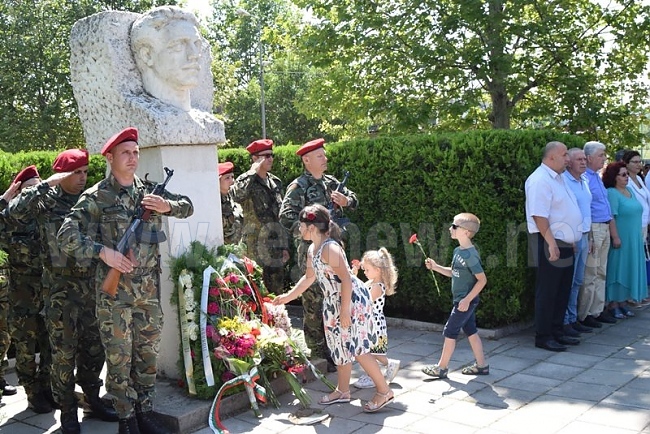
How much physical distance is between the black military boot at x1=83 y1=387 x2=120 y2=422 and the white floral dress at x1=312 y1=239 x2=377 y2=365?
1699 millimetres

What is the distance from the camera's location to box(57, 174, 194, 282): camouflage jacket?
3.99 m

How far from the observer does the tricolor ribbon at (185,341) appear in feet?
15.4

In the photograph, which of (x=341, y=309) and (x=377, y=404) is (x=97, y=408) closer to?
(x=341, y=309)

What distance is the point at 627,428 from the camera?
13.8 feet

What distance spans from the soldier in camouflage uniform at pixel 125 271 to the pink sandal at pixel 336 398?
121 centimetres

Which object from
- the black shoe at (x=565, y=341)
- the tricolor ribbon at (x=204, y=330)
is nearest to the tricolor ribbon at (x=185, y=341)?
the tricolor ribbon at (x=204, y=330)

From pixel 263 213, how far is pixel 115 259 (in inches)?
132

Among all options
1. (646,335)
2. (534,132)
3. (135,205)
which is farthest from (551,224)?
(135,205)

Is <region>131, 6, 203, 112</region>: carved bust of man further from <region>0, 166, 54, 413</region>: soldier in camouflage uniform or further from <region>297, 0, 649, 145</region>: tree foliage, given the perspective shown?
<region>297, 0, 649, 145</region>: tree foliage

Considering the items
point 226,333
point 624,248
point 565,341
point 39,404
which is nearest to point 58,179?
point 226,333

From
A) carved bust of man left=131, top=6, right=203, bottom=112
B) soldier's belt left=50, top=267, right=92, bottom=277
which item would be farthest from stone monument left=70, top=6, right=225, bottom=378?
soldier's belt left=50, top=267, right=92, bottom=277

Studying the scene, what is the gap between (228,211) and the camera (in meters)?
7.04

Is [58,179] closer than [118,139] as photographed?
No

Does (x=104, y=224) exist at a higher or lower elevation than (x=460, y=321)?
higher
